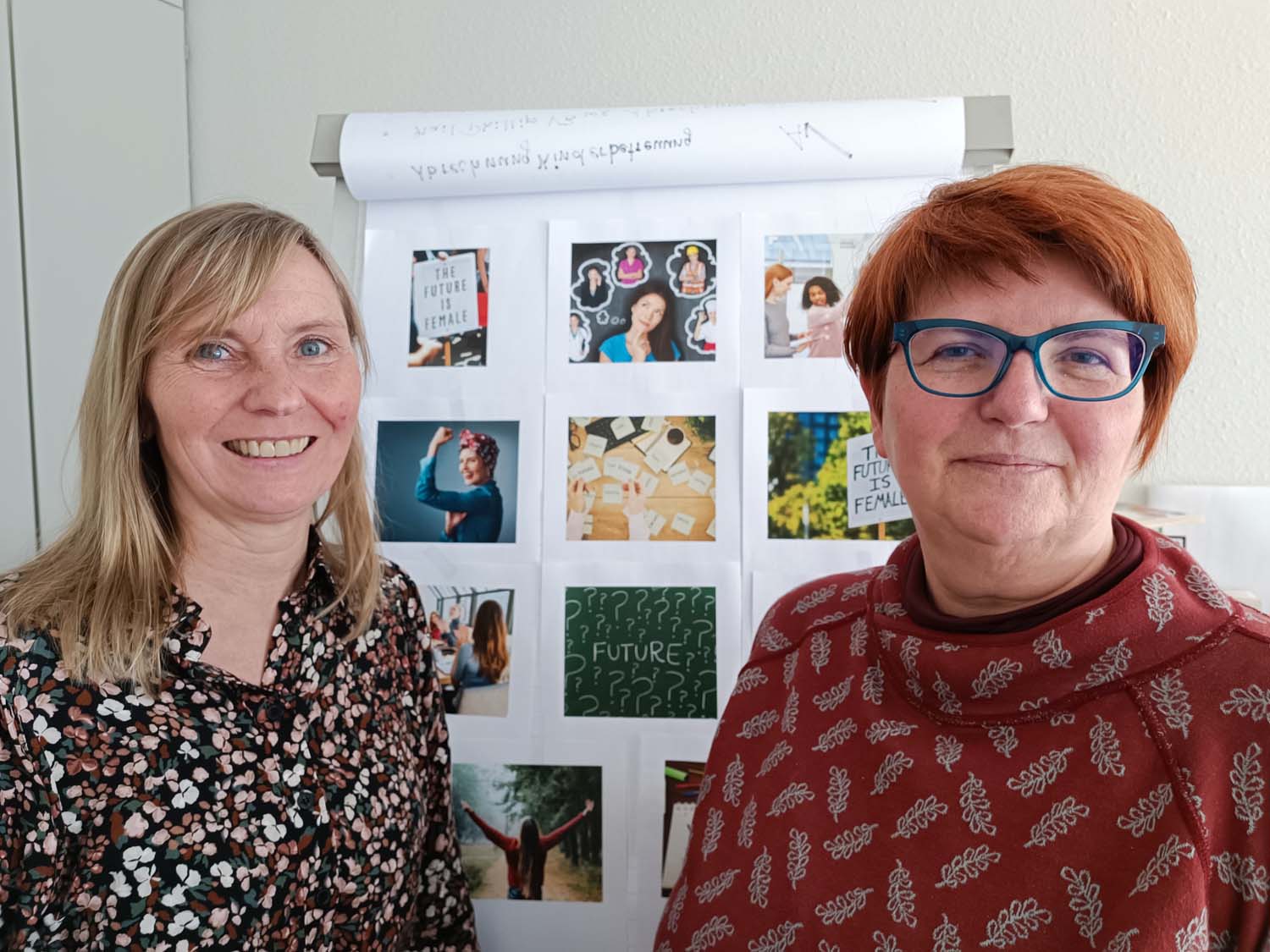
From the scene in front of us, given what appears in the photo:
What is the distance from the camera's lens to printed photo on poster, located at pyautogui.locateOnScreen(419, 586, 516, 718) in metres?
1.42

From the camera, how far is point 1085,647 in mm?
794

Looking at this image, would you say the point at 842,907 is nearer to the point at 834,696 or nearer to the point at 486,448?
the point at 834,696

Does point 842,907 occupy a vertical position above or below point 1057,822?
below

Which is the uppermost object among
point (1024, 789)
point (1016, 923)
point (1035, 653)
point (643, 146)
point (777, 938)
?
point (643, 146)

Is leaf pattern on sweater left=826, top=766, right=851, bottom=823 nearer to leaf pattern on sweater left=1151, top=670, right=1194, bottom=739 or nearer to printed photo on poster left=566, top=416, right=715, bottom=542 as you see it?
leaf pattern on sweater left=1151, top=670, right=1194, bottom=739

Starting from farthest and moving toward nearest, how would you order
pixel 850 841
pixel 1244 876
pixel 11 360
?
1. pixel 11 360
2. pixel 850 841
3. pixel 1244 876

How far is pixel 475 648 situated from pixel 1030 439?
891 mm

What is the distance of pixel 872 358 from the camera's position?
98cm

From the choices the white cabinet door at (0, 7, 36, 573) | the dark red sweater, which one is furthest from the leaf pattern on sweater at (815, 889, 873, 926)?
the white cabinet door at (0, 7, 36, 573)

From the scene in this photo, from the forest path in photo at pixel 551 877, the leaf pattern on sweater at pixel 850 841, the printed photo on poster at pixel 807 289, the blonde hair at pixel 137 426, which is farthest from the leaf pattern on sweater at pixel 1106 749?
the blonde hair at pixel 137 426

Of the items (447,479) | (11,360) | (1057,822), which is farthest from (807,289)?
(11,360)

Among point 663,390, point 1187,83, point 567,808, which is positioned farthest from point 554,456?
point 1187,83

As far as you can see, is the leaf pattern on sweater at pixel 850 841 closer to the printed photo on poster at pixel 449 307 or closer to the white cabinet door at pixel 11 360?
the printed photo on poster at pixel 449 307

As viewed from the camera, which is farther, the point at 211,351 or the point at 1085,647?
the point at 211,351
